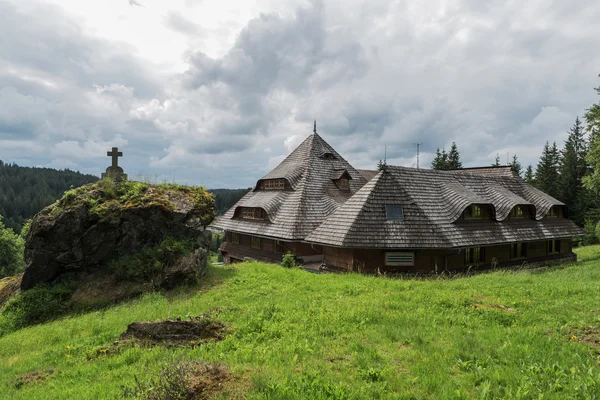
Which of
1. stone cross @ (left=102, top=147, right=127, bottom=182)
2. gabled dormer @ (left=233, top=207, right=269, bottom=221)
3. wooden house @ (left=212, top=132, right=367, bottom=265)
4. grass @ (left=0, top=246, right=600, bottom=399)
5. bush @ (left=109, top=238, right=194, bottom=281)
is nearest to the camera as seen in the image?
grass @ (left=0, top=246, right=600, bottom=399)

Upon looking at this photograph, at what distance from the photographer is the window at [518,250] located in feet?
81.5

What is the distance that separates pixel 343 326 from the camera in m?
8.16

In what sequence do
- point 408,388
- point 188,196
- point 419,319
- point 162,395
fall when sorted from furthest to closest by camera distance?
point 188,196, point 419,319, point 408,388, point 162,395

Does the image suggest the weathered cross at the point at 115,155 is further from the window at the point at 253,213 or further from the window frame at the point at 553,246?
the window frame at the point at 553,246

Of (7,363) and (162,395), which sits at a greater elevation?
(162,395)

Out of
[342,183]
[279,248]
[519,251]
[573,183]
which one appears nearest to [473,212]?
[519,251]

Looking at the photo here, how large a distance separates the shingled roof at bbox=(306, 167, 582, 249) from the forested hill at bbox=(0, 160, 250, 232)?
268ft

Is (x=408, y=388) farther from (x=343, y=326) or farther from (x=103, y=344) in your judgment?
(x=103, y=344)

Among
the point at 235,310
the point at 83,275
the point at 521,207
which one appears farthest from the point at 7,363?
the point at 521,207

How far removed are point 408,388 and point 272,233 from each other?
19.7 metres

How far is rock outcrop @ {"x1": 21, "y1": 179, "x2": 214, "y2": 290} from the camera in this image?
563 inches

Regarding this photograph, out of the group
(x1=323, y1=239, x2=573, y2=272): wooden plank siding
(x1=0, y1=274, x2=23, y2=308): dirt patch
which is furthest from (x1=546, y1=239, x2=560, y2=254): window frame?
(x1=0, y1=274, x2=23, y2=308): dirt patch

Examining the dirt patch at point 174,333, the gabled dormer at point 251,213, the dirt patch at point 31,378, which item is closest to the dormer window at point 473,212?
the gabled dormer at point 251,213

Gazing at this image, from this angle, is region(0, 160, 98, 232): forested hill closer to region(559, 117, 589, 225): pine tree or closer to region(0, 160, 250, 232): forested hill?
region(0, 160, 250, 232): forested hill
